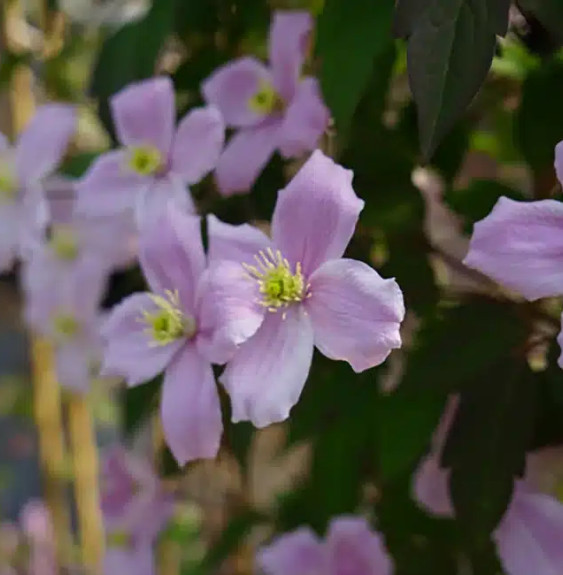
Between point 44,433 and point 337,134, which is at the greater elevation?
point 337,134

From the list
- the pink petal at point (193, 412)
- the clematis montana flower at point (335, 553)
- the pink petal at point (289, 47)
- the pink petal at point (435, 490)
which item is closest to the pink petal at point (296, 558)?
the clematis montana flower at point (335, 553)

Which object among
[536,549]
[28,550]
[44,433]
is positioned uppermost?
[536,549]

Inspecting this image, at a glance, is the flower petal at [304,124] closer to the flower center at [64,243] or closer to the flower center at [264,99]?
the flower center at [264,99]

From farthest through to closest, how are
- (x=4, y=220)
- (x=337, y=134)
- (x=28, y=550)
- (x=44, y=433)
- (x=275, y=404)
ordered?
1. (x=28, y=550)
2. (x=44, y=433)
3. (x=4, y=220)
4. (x=337, y=134)
5. (x=275, y=404)

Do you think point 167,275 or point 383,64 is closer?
point 167,275

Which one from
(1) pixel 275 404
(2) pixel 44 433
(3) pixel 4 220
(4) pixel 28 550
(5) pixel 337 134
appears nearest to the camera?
(1) pixel 275 404

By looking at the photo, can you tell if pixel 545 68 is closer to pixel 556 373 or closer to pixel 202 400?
pixel 556 373

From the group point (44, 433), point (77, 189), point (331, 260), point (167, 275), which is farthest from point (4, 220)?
point (44, 433)

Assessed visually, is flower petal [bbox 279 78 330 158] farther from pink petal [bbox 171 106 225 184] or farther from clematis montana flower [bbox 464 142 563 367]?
clematis montana flower [bbox 464 142 563 367]
